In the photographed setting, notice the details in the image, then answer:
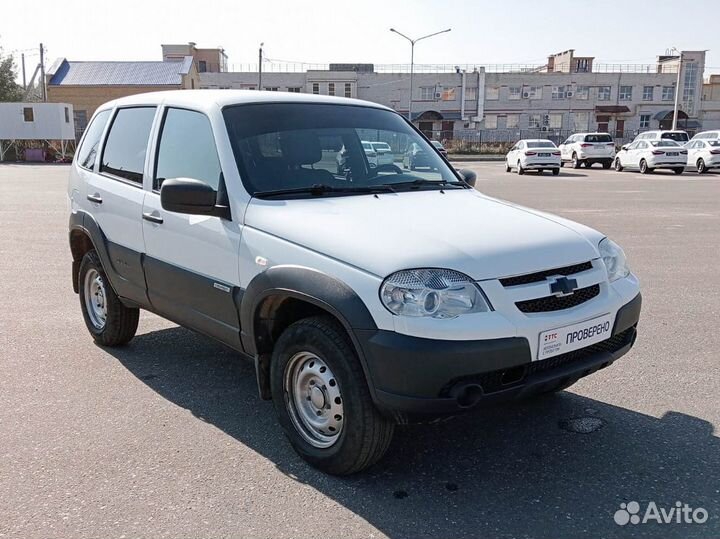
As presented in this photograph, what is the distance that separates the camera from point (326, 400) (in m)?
3.45

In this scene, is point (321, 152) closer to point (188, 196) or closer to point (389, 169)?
point (389, 169)

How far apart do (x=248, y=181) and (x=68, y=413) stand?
188 centimetres

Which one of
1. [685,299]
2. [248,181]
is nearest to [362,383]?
[248,181]

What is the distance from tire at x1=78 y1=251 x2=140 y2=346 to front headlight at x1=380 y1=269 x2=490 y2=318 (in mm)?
3038

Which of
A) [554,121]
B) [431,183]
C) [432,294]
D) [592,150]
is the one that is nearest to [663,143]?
[592,150]

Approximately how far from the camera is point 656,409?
14.0 feet

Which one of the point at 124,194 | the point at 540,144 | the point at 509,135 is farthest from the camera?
the point at 509,135

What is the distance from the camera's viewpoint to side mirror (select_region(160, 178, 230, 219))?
368 cm

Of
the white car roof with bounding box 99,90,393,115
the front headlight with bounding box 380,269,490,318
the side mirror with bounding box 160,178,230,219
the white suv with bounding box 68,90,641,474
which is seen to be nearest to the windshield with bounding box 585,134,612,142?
the white suv with bounding box 68,90,641,474

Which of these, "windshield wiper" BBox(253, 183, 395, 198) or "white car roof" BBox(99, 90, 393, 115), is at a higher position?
"white car roof" BBox(99, 90, 393, 115)

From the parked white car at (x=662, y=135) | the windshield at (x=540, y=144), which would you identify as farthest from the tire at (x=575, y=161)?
the windshield at (x=540, y=144)

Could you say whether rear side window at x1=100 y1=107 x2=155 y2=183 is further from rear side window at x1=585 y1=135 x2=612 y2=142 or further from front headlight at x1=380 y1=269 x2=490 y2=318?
rear side window at x1=585 y1=135 x2=612 y2=142

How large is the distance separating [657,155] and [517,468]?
29856 millimetres

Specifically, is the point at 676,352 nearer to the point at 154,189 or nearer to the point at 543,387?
the point at 543,387
